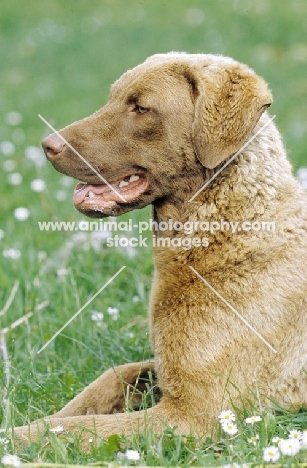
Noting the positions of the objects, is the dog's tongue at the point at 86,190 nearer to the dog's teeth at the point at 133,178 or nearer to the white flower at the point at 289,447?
the dog's teeth at the point at 133,178

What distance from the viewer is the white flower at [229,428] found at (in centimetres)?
298

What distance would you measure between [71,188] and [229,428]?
3.77m

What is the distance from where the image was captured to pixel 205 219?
3.40 meters

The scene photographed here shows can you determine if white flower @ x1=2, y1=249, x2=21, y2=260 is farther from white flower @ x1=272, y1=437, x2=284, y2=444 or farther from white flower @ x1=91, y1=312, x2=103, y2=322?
white flower @ x1=272, y1=437, x2=284, y2=444

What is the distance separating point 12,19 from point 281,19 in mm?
5706

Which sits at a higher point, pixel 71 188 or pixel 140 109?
pixel 140 109

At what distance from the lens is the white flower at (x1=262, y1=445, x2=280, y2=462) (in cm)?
270

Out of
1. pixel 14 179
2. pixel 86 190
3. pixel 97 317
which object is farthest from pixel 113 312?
pixel 14 179

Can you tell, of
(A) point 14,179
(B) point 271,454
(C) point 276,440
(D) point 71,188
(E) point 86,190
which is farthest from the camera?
(A) point 14,179

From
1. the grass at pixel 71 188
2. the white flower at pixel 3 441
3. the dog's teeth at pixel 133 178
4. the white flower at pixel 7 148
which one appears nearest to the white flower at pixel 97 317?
the grass at pixel 71 188

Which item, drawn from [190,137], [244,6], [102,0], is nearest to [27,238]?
[190,137]

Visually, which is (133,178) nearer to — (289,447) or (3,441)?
(3,441)

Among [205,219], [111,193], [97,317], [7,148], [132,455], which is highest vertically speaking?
[7,148]

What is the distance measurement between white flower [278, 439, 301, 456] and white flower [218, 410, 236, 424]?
0.32m
